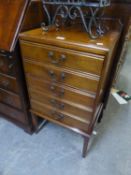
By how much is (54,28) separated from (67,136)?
40.1 inches

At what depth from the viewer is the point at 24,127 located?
1480 mm

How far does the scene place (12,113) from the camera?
4.66 ft

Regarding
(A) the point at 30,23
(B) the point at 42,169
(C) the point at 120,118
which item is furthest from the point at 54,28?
(C) the point at 120,118

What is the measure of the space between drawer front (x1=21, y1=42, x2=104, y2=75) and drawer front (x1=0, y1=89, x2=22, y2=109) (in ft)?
1.39

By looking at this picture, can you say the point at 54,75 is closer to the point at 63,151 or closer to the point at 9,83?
the point at 9,83

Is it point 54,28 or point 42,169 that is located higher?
point 54,28

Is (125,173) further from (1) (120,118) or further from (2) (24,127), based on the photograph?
(2) (24,127)

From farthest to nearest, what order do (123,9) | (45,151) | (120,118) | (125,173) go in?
1. (120,118)
2. (45,151)
3. (125,173)
4. (123,9)

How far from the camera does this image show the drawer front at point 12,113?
1.37 meters

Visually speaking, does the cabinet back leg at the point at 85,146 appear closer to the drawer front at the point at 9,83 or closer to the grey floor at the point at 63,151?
the grey floor at the point at 63,151

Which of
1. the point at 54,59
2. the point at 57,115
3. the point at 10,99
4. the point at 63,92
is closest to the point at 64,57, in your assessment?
the point at 54,59

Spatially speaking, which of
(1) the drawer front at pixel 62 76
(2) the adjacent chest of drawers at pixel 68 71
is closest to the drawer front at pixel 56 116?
(2) the adjacent chest of drawers at pixel 68 71

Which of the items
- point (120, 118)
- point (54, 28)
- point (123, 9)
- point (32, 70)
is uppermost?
point (123, 9)

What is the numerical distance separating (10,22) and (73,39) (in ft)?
1.50
